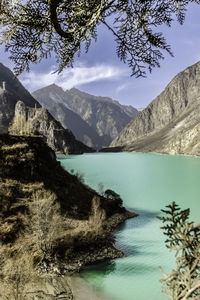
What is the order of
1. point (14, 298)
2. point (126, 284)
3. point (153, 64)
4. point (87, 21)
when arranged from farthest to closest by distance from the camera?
point (126, 284) < point (14, 298) < point (153, 64) < point (87, 21)

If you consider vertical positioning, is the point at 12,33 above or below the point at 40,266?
above

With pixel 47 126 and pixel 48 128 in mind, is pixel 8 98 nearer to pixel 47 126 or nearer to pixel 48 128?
pixel 47 126

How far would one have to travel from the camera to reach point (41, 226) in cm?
1323

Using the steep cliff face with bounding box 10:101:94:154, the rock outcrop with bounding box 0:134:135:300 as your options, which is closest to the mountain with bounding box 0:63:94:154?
the steep cliff face with bounding box 10:101:94:154

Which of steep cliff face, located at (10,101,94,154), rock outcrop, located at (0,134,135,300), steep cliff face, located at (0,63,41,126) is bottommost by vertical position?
rock outcrop, located at (0,134,135,300)

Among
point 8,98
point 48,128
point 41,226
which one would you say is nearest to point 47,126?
point 48,128

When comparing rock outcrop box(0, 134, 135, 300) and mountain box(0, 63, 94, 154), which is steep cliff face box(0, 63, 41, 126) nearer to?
mountain box(0, 63, 94, 154)

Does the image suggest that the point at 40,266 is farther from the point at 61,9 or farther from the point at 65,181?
the point at 61,9

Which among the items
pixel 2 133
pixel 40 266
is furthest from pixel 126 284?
pixel 2 133

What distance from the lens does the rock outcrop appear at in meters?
10.5

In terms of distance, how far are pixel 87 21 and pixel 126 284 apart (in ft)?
42.8

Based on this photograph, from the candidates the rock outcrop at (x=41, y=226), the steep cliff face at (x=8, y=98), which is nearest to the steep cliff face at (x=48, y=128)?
the steep cliff face at (x=8, y=98)

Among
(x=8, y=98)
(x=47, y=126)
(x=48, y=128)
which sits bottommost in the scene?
(x=48, y=128)

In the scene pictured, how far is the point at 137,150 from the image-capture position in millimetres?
185375
